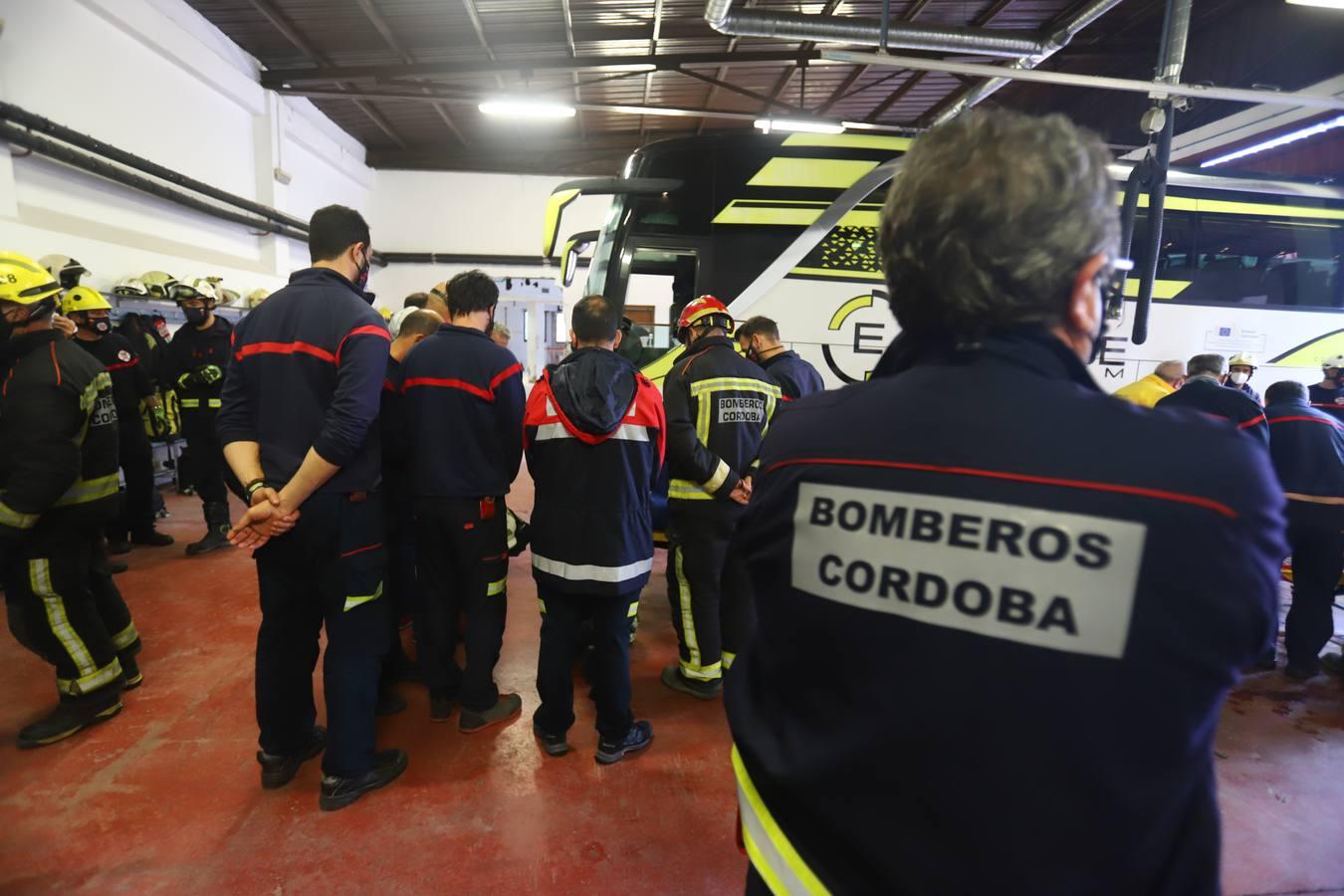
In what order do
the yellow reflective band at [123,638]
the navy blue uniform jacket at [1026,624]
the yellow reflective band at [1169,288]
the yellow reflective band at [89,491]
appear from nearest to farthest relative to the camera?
1. the navy blue uniform jacket at [1026,624]
2. the yellow reflective band at [89,491]
3. the yellow reflective band at [123,638]
4. the yellow reflective band at [1169,288]

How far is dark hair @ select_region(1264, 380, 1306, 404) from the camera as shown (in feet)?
12.1

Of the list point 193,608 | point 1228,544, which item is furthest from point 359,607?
point 193,608

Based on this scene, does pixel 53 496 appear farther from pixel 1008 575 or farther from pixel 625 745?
pixel 1008 575

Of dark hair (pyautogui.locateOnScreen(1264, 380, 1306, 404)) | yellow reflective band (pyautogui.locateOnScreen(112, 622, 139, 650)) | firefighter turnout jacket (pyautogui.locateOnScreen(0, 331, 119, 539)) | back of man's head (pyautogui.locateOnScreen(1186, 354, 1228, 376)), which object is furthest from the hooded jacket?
dark hair (pyautogui.locateOnScreen(1264, 380, 1306, 404))

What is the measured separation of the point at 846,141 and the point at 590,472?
12.6 ft

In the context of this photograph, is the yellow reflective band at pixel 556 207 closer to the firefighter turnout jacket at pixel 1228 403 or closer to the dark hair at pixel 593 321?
the dark hair at pixel 593 321

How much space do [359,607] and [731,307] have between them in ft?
11.3

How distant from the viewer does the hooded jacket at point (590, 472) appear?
2.42 m

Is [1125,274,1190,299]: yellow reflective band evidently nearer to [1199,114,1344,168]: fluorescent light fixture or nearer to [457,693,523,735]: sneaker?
[1199,114,1344,168]: fluorescent light fixture

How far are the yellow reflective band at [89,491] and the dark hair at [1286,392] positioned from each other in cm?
620

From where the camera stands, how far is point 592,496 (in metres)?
2.47

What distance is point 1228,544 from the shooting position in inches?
25.3

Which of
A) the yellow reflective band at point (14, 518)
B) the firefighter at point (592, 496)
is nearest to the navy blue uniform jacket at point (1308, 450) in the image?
the firefighter at point (592, 496)

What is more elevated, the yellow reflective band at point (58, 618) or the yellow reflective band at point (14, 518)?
the yellow reflective band at point (14, 518)
